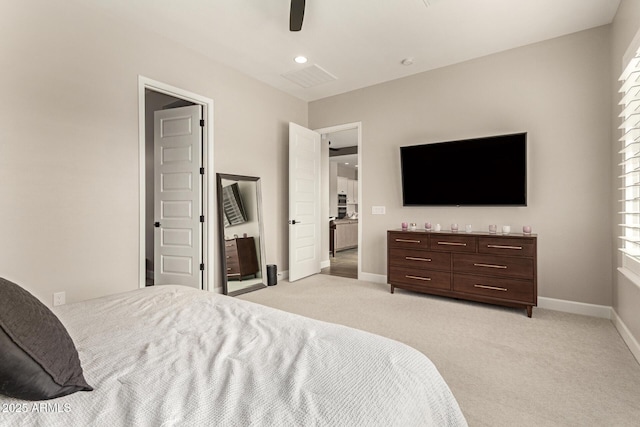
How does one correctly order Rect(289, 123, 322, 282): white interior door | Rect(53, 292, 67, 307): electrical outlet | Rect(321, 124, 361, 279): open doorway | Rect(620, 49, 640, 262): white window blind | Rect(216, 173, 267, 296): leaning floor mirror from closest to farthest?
1. Rect(620, 49, 640, 262): white window blind
2. Rect(53, 292, 67, 307): electrical outlet
3. Rect(216, 173, 267, 296): leaning floor mirror
4. Rect(289, 123, 322, 282): white interior door
5. Rect(321, 124, 361, 279): open doorway

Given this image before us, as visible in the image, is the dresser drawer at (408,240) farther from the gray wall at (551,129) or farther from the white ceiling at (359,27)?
the white ceiling at (359,27)

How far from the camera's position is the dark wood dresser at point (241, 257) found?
4.00 m

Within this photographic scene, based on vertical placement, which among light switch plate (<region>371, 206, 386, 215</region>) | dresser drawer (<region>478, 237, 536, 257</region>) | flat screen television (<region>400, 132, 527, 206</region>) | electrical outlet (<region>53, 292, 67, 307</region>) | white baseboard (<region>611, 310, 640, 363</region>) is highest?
flat screen television (<region>400, 132, 527, 206</region>)

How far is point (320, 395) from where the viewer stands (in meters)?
0.80

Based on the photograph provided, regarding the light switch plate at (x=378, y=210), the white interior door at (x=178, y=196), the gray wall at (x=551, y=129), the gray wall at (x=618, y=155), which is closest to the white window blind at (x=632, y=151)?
the gray wall at (x=618, y=155)

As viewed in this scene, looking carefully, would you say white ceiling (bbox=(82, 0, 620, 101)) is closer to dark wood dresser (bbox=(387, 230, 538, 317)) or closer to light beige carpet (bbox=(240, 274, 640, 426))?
dark wood dresser (bbox=(387, 230, 538, 317))

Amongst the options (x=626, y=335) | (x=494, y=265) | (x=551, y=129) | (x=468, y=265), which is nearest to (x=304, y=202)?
(x=468, y=265)

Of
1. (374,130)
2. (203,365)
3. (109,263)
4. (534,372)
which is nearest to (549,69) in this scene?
(374,130)

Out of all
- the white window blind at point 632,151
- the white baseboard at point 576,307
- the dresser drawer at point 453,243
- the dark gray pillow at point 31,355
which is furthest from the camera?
the dresser drawer at point 453,243

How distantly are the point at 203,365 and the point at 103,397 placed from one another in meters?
0.26

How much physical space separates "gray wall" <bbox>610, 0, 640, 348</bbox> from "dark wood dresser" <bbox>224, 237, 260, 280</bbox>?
384 cm

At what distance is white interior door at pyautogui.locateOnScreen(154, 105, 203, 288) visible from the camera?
3682 millimetres

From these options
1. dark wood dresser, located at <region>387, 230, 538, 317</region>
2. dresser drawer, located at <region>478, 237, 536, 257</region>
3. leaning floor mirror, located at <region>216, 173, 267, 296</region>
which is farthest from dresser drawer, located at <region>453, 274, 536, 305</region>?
leaning floor mirror, located at <region>216, 173, 267, 296</region>

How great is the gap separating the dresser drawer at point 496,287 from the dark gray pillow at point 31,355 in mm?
3430
